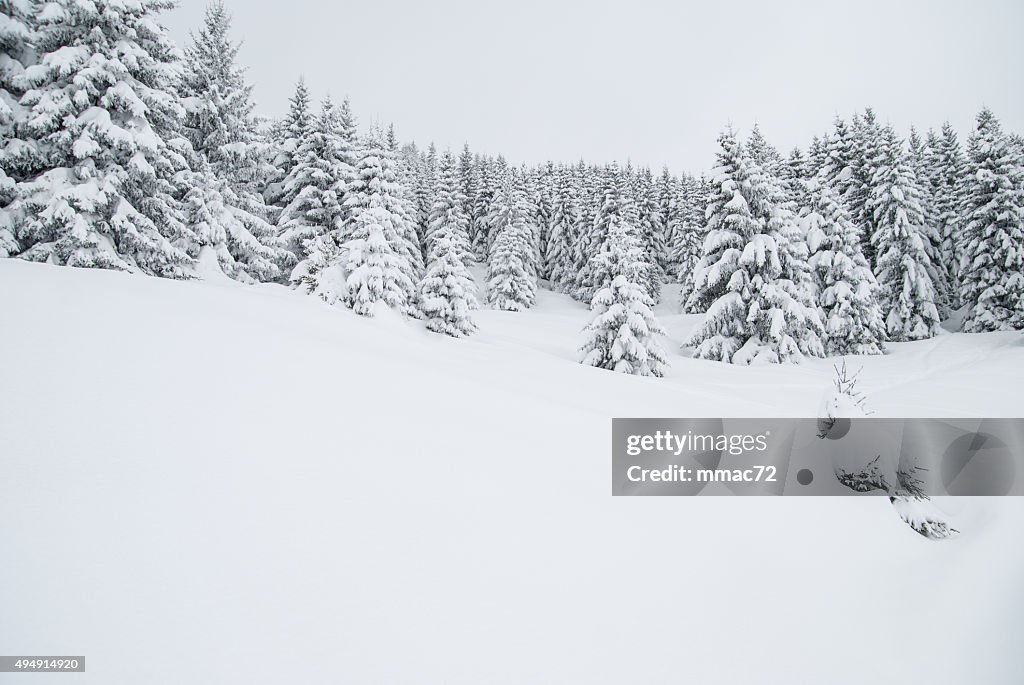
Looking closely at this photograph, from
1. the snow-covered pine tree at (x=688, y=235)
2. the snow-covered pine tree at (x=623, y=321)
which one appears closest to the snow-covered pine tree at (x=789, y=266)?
the snow-covered pine tree at (x=623, y=321)

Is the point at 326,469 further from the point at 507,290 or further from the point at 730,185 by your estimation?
the point at 507,290

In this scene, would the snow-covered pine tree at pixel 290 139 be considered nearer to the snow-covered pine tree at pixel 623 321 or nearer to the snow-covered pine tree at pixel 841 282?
the snow-covered pine tree at pixel 623 321

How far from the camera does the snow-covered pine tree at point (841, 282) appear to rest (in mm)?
21156

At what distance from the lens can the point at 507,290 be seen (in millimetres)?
38781

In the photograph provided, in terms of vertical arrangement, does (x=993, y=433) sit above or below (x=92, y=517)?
below

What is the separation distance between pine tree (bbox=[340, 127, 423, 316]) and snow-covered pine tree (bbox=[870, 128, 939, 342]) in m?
24.8

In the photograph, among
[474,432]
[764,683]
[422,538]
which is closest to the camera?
[764,683]

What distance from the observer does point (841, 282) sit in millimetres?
21359

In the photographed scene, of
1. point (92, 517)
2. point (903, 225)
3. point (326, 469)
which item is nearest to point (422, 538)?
point (326, 469)

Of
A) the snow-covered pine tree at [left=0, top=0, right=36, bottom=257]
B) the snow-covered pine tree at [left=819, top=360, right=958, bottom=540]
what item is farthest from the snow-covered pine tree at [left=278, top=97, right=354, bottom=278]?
the snow-covered pine tree at [left=819, top=360, right=958, bottom=540]

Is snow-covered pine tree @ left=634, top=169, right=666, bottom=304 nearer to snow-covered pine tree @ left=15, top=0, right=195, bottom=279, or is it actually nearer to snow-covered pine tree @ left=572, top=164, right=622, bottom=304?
snow-covered pine tree @ left=572, top=164, right=622, bottom=304

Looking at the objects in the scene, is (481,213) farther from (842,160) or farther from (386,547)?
(386,547)

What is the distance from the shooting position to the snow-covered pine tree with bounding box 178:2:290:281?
1769 cm

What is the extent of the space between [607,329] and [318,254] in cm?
1224
